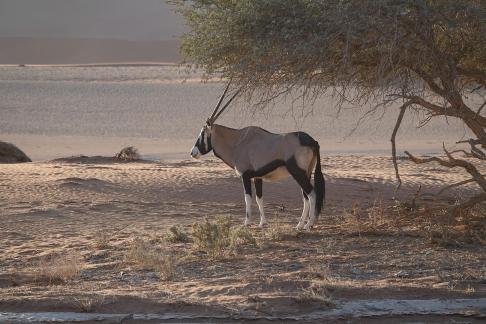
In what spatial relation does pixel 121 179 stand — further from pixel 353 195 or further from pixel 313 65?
pixel 313 65

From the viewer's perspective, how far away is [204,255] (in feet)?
37.5

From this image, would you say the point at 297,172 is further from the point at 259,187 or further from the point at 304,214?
the point at 259,187

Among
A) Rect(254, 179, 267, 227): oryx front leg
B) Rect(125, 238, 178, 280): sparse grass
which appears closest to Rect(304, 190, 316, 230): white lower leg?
Rect(254, 179, 267, 227): oryx front leg

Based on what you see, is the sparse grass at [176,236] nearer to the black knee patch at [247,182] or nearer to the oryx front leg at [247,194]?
the oryx front leg at [247,194]

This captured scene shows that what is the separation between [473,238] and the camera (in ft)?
39.7

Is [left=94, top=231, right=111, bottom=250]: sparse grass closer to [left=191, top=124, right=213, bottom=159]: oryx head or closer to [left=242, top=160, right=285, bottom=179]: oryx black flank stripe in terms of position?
[left=191, top=124, right=213, bottom=159]: oryx head

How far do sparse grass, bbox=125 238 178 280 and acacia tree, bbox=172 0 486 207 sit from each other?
2246 millimetres

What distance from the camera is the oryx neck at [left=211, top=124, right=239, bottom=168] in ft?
45.3

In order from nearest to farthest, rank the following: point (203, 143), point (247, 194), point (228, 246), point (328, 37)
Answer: point (328, 37) → point (228, 246) → point (247, 194) → point (203, 143)

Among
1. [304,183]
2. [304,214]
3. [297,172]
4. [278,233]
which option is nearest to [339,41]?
[297,172]

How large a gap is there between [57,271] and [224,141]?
14.4ft

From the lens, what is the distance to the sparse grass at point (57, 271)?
999cm

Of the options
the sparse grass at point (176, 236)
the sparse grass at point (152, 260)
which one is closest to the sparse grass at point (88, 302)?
→ the sparse grass at point (152, 260)

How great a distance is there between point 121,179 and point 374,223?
639 cm
